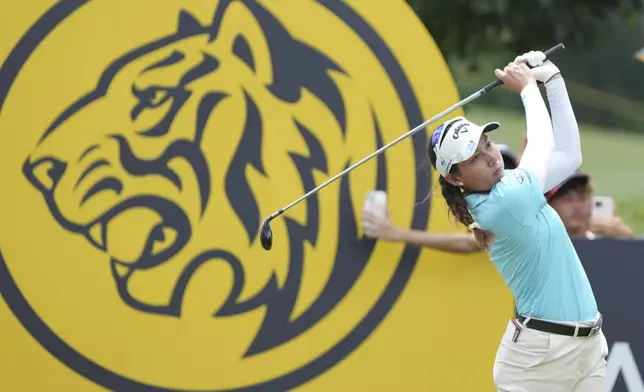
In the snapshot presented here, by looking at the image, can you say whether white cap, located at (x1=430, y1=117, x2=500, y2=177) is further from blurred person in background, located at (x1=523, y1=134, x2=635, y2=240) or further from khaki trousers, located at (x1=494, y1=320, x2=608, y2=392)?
blurred person in background, located at (x1=523, y1=134, x2=635, y2=240)

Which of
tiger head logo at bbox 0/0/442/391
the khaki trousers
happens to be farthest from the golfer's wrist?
tiger head logo at bbox 0/0/442/391

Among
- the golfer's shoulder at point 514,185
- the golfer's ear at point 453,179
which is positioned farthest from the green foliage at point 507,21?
the golfer's shoulder at point 514,185

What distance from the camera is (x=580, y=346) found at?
414cm

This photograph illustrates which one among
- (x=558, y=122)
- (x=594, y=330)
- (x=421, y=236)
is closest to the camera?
(x=594, y=330)

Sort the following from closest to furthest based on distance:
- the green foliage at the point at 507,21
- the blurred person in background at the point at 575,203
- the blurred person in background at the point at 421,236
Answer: the blurred person in background at the point at 421,236, the blurred person in background at the point at 575,203, the green foliage at the point at 507,21

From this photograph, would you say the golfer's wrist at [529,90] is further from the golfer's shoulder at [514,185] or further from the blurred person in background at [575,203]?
the blurred person in background at [575,203]

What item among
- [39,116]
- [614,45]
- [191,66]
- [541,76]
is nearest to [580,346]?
[541,76]

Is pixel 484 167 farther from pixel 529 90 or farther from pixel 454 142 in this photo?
pixel 529 90

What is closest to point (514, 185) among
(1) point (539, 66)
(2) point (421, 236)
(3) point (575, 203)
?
(1) point (539, 66)

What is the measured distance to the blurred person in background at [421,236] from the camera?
5148mm

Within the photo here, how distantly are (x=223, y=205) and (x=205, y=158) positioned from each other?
0.73ft

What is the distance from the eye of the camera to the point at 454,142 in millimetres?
4086

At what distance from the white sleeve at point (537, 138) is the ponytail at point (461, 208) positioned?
0.25m

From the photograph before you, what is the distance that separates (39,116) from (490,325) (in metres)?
2.18
